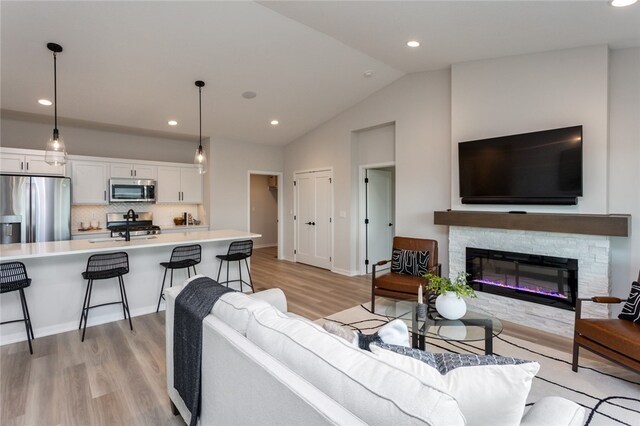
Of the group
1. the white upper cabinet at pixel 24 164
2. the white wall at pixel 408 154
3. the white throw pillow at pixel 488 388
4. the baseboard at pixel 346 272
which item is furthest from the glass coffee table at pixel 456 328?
the white upper cabinet at pixel 24 164

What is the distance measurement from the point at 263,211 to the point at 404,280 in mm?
6556

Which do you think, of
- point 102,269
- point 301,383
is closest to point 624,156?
point 301,383

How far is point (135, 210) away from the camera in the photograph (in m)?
6.31

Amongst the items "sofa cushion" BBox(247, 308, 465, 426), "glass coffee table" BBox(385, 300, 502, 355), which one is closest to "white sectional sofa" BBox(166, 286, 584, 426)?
"sofa cushion" BBox(247, 308, 465, 426)

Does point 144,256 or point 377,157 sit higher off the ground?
point 377,157

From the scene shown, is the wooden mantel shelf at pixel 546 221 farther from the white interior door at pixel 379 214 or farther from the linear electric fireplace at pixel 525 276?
the white interior door at pixel 379 214

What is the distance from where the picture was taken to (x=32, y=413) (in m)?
2.12

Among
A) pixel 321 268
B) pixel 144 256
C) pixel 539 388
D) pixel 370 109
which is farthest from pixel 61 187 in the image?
pixel 539 388

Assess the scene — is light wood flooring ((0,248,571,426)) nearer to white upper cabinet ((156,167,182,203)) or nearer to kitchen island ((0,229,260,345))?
kitchen island ((0,229,260,345))

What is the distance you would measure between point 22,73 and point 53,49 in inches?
31.9

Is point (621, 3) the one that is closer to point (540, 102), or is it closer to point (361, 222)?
point (540, 102)

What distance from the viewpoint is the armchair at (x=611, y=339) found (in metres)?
2.20

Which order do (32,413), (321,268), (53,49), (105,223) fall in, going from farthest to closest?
(321,268)
(105,223)
(53,49)
(32,413)

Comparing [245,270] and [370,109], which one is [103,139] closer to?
[245,270]
